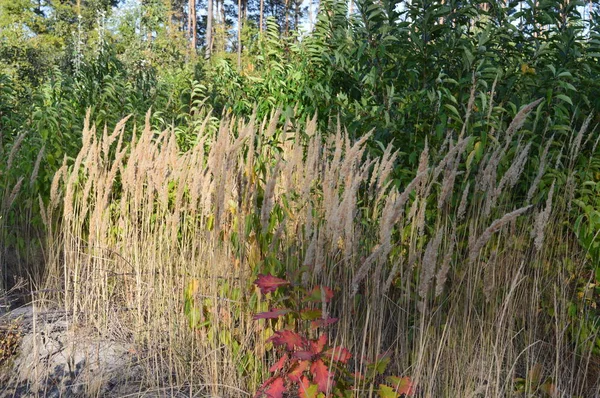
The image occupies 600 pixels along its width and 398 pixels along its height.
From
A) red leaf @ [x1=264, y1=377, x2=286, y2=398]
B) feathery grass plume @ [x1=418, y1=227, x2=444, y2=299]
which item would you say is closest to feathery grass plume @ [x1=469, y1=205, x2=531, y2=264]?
feathery grass plume @ [x1=418, y1=227, x2=444, y2=299]

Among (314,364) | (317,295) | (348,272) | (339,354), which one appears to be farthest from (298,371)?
(348,272)

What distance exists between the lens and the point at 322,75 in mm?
4148

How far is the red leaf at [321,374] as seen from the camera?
2090 mm

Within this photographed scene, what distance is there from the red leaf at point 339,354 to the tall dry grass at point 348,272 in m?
0.06

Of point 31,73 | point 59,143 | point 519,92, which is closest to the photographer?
point 519,92

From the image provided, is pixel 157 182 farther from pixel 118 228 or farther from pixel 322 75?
pixel 322 75

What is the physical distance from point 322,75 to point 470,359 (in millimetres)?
2255

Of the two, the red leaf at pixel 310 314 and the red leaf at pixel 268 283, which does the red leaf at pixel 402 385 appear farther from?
the red leaf at pixel 268 283

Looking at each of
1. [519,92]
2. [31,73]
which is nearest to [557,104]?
[519,92]

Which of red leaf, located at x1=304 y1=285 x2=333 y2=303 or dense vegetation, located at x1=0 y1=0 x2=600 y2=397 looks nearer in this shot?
red leaf, located at x1=304 y1=285 x2=333 y2=303

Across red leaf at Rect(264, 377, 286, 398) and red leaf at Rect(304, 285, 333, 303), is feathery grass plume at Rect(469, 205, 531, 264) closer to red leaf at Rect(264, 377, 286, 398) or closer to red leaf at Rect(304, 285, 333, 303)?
red leaf at Rect(304, 285, 333, 303)

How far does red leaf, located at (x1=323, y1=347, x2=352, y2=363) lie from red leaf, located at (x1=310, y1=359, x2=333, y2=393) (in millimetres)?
43

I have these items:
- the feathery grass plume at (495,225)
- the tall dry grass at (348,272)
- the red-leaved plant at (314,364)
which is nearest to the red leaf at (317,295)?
the red-leaved plant at (314,364)

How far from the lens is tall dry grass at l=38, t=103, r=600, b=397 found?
7.58ft
